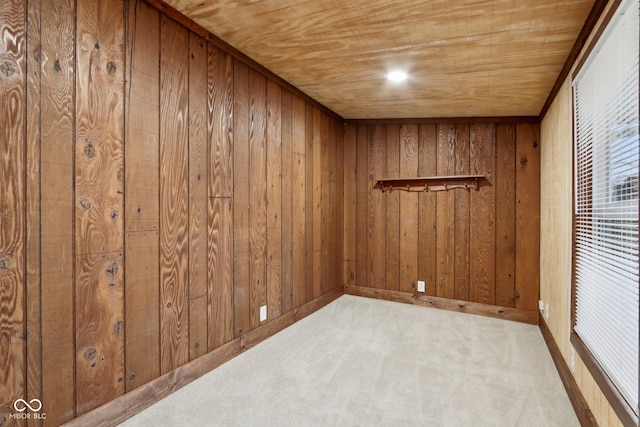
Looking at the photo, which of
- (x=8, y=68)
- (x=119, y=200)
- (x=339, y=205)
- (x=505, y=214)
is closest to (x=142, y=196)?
(x=119, y=200)

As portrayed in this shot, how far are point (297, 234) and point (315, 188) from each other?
62cm

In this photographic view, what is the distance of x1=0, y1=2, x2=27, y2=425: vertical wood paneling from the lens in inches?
54.2

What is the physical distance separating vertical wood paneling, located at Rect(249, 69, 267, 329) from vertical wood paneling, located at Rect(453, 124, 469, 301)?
2.25 m

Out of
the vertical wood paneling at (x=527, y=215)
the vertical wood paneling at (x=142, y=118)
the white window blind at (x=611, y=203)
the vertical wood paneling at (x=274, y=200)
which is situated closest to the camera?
the white window blind at (x=611, y=203)

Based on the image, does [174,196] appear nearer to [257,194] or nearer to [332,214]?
[257,194]

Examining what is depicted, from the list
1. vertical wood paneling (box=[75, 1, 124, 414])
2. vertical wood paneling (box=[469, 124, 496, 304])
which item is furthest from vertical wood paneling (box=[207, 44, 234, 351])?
vertical wood paneling (box=[469, 124, 496, 304])

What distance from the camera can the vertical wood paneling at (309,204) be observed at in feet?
11.8

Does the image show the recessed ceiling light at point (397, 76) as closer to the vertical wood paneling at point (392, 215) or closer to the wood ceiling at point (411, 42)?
the wood ceiling at point (411, 42)

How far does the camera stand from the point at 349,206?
443cm

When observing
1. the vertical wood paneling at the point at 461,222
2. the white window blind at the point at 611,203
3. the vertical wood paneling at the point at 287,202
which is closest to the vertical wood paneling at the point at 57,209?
the vertical wood paneling at the point at 287,202

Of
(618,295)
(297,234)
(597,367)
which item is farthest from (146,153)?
(597,367)

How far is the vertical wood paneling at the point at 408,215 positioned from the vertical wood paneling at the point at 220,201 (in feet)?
7.58

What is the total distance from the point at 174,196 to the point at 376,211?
2.73m

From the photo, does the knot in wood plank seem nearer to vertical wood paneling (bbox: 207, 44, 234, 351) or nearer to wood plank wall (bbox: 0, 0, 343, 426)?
wood plank wall (bbox: 0, 0, 343, 426)
